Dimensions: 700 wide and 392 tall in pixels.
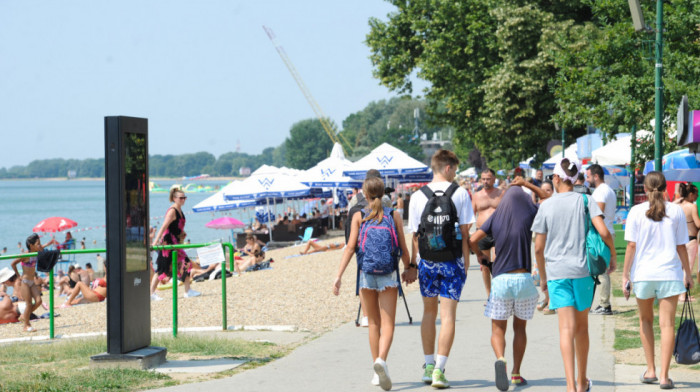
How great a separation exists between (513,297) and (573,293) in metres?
0.47

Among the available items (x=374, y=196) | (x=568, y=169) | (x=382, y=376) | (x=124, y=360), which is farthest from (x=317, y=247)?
(x=382, y=376)

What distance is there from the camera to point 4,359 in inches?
337

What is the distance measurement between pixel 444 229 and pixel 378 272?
0.62 metres

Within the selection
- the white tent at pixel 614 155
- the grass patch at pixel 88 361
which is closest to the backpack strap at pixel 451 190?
the grass patch at pixel 88 361

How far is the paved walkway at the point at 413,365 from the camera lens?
684 cm

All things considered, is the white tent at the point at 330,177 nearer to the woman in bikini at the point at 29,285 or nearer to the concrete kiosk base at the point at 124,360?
the woman in bikini at the point at 29,285

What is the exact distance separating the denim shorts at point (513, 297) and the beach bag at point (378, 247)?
81 centimetres

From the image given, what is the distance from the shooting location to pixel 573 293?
6215 mm

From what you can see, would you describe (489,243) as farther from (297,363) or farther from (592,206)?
(297,363)

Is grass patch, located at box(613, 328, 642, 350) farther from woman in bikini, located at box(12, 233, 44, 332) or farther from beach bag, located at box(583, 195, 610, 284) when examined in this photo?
woman in bikini, located at box(12, 233, 44, 332)

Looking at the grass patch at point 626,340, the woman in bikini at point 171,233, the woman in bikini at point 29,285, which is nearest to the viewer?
the grass patch at point 626,340

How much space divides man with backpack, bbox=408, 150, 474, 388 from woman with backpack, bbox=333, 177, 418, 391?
0.20 m

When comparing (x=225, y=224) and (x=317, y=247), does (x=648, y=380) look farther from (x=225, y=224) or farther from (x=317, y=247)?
(x=225, y=224)

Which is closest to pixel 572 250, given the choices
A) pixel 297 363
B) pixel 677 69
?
pixel 297 363
